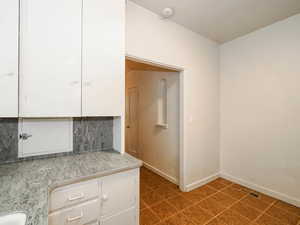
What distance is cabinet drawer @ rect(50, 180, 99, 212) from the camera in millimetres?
929

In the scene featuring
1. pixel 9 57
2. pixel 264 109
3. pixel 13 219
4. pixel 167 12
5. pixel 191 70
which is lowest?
pixel 13 219

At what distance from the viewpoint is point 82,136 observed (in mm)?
1534

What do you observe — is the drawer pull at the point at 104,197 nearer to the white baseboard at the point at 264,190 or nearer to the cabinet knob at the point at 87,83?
the cabinet knob at the point at 87,83

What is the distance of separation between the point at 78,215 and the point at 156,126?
214 centimetres

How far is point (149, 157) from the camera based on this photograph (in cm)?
318

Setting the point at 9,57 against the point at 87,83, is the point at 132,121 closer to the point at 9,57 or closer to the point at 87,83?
the point at 87,83

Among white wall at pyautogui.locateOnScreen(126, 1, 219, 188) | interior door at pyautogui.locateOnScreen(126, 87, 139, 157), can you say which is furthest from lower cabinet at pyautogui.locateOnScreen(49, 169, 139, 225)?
interior door at pyautogui.locateOnScreen(126, 87, 139, 157)

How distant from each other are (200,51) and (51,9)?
225 centimetres

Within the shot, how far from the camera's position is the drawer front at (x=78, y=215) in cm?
93

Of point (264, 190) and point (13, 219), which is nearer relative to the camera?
point (13, 219)

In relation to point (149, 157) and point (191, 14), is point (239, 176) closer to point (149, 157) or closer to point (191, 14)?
point (149, 157)

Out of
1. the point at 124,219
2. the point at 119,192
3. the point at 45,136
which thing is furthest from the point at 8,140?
the point at 124,219

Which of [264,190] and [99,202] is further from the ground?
[99,202]

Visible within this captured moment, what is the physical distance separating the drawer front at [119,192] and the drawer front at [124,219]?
0.04 metres
